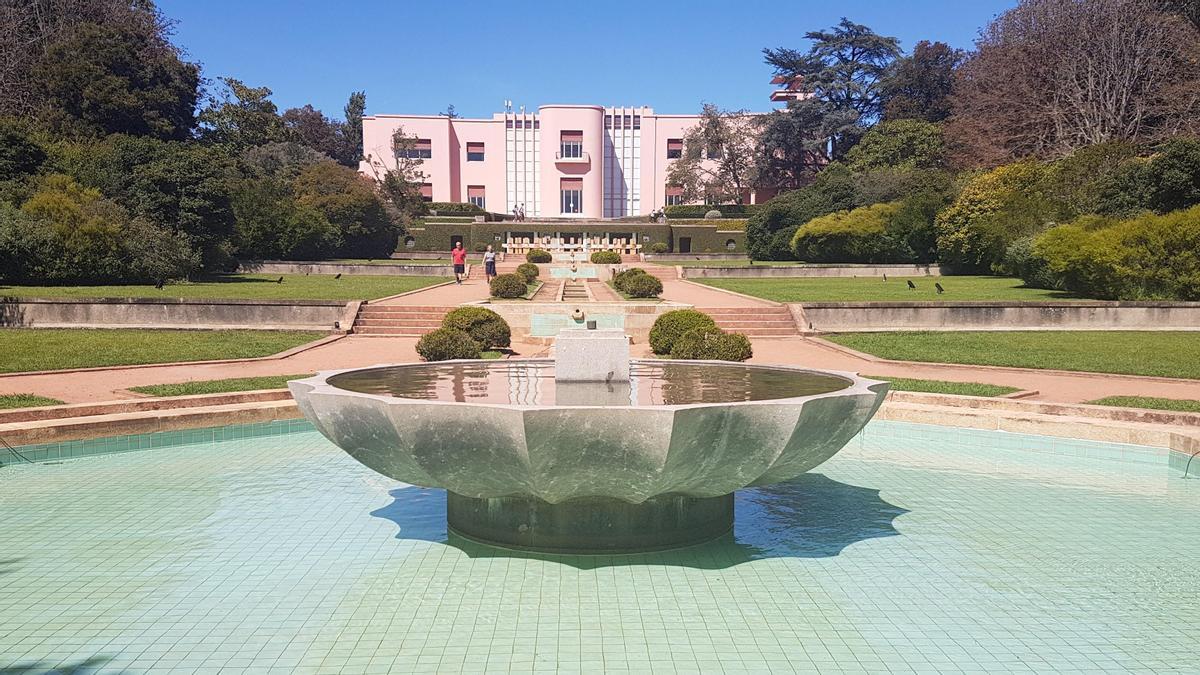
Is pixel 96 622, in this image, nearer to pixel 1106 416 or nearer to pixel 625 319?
pixel 1106 416

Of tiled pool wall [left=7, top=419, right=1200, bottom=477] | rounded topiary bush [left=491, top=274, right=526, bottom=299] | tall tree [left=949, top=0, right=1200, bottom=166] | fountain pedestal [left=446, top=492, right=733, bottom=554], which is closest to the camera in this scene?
fountain pedestal [left=446, top=492, right=733, bottom=554]

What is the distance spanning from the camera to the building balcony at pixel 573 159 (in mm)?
63656

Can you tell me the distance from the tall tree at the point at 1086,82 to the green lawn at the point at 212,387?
28358mm

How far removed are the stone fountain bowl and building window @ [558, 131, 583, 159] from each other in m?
61.3

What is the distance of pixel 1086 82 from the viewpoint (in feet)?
106

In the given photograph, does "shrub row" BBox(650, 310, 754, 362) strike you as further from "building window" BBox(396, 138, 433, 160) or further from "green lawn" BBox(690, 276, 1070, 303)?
"building window" BBox(396, 138, 433, 160)

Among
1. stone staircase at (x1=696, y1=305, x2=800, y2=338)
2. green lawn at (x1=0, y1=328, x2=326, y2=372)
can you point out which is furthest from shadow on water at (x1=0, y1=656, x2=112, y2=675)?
stone staircase at (x1=696, y1=305, x2=800, y2=338)

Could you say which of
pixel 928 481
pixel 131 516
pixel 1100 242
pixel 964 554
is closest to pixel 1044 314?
pixel 1100 242

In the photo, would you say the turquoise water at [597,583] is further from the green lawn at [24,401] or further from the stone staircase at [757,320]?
the stone staircase at [757,320]

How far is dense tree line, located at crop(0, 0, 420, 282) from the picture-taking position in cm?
2188

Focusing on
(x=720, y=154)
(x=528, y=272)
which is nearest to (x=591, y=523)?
(x=528, y=272)

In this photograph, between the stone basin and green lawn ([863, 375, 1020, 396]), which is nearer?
the stone basin

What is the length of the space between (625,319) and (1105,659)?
12.8 metres

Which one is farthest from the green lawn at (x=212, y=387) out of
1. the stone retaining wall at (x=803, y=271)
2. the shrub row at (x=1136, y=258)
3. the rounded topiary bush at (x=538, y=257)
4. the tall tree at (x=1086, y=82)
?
the tall tree at (x=1086, y=82)
